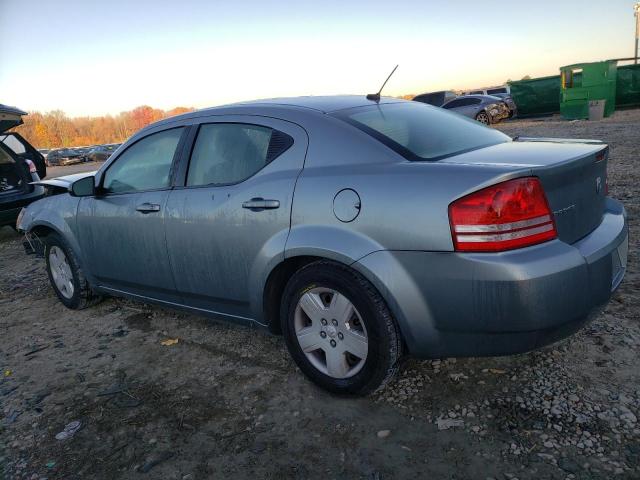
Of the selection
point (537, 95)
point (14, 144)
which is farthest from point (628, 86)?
point (14, 144)

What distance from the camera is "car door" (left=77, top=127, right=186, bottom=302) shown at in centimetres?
336

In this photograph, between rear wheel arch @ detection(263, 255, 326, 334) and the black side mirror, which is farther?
the black side mirror

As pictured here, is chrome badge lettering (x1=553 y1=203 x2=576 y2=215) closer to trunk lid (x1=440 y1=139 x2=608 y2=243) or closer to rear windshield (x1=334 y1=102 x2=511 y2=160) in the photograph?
trunk lid (x1=440 y1=139 x2=608 y2=243)

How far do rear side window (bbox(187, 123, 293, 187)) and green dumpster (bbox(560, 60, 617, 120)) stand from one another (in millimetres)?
20280

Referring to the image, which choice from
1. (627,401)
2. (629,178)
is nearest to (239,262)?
(627,401)

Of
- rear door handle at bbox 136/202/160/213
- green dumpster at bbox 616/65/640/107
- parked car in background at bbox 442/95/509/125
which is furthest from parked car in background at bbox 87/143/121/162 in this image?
rear door handle at bbox 136/202/160/213

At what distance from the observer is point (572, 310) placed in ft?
6.92

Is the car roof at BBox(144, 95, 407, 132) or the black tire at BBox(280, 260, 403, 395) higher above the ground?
the car roof at BBox(144, 95, 407, 132)

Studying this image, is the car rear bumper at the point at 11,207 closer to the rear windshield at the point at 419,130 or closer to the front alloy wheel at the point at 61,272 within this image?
the front alloy wheel at the point at 61,272

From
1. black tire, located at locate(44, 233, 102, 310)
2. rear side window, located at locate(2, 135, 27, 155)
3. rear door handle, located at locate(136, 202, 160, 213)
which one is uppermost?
rear side window, located at locate(2, 135, 27, 155)

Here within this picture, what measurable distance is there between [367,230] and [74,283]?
3.12m

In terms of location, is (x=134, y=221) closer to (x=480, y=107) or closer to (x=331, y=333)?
(x=331, y=333)

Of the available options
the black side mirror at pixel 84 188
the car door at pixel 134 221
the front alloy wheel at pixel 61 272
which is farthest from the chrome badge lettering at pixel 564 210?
the front alloy wheel at pixel 61 272

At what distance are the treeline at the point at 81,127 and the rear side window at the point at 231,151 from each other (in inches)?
3385
